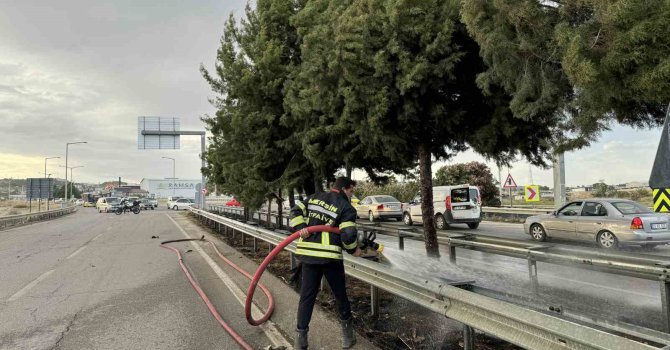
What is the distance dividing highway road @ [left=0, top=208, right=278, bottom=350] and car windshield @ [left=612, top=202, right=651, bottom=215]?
443 inches

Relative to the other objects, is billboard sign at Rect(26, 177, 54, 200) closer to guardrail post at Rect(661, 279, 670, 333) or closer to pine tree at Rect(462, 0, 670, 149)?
pine tree at Rect(462, 0, 670, 149)

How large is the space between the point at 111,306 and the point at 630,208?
520 inches

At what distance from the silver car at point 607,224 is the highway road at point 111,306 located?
10.8m

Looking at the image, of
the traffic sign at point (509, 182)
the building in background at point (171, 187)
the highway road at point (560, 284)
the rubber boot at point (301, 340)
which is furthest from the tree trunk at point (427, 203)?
the building in background at point (171, 187)

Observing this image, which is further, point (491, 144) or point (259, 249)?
point (259, 249)

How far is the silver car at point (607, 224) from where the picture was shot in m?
12.0

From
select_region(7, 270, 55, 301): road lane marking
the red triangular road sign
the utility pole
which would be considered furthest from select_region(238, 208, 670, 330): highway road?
the red triangular road sign

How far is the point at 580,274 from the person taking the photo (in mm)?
7707

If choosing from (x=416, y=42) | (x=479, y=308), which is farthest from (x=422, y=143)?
(x=479, y=308)

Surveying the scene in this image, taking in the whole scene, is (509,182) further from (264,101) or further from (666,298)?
(666,298)

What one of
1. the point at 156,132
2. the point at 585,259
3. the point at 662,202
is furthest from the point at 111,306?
the point at 156,132

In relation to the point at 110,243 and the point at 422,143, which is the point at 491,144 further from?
the point at 110,243

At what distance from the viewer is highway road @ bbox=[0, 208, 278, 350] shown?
16.6 ft

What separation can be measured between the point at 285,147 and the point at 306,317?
22.7ft
